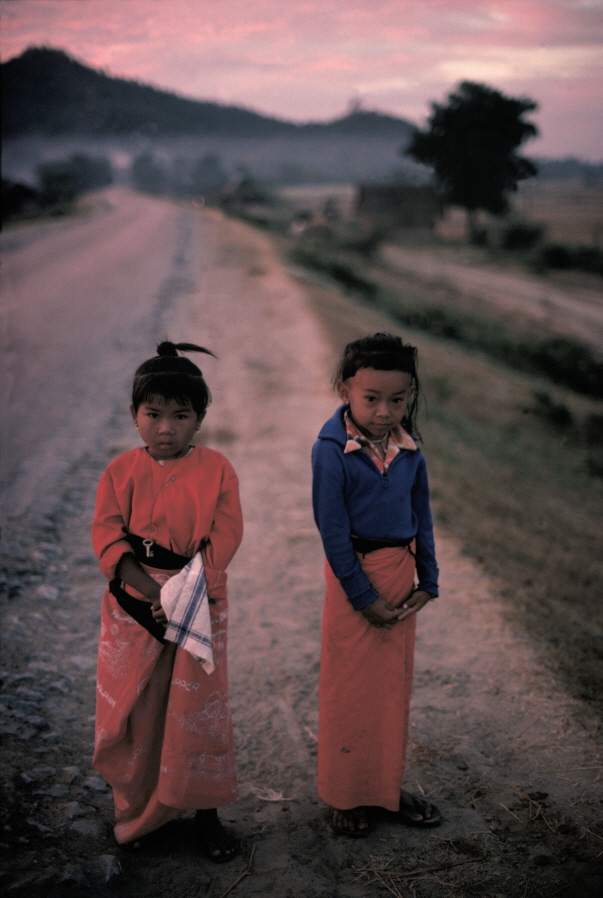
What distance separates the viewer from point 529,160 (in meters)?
5.50

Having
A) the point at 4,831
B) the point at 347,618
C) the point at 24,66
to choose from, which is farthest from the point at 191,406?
the point at 24,66

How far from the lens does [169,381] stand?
1.82 metres

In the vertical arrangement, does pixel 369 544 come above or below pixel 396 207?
below

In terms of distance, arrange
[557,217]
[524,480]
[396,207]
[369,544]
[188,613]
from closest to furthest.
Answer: [188,613] → [369,544] → [524,480] → [396,207] → [557,217]

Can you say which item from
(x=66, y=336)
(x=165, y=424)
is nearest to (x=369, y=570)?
(x=165, y=424)

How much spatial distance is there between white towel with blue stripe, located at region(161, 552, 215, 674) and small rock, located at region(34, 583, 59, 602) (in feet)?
6.44

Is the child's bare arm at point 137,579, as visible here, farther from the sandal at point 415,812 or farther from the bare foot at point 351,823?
the sandal at point 415,812

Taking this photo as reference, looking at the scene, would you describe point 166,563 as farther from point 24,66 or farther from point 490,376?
point 490,376

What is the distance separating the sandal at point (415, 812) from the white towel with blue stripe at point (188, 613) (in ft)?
3.47

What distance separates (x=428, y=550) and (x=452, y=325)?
502 inches

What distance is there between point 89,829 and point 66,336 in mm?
8027

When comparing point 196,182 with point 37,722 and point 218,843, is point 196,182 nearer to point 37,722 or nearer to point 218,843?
point 37,722

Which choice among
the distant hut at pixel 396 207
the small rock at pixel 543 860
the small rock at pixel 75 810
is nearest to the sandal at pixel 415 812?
the small rock at pixel 543 860

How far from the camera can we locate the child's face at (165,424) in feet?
5.99
